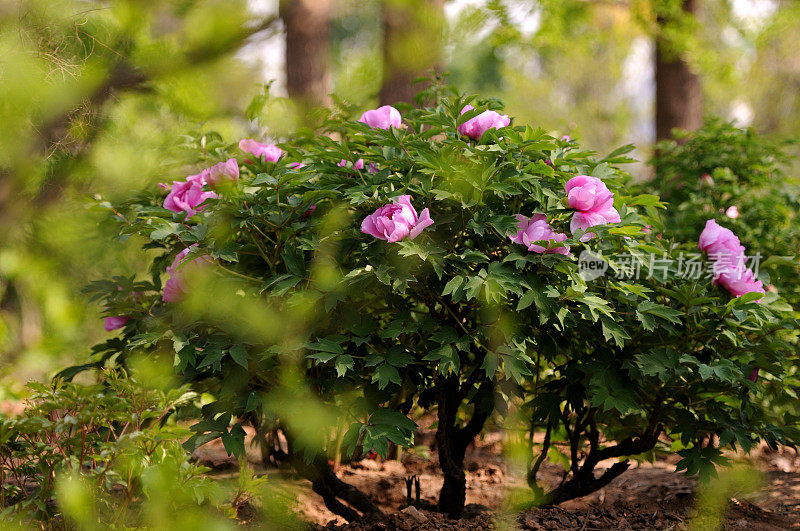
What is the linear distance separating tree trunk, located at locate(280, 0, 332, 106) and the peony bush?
281 centimetres

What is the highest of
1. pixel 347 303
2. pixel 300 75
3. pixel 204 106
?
pixel 300 75

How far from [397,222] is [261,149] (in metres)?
0.79

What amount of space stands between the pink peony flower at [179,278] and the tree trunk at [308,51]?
3.05 m

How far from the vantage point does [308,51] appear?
5.02 m

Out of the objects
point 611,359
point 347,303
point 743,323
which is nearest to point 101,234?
point 347,303

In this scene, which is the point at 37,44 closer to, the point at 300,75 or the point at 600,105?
the point at 300,75

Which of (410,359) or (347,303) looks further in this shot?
(347,303)

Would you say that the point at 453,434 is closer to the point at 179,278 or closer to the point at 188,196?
the point at 179,278

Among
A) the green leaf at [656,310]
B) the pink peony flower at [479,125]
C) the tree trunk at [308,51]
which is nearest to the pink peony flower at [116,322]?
the pink peony flower at [479,125]

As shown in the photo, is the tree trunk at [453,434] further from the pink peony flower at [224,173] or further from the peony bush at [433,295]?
the pink peony flower at [224,173]

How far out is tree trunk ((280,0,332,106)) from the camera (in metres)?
4.92

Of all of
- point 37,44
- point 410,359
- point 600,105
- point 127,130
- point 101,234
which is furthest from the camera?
point 600,105

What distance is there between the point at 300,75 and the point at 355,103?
9.09 feet

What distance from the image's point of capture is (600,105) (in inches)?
683
